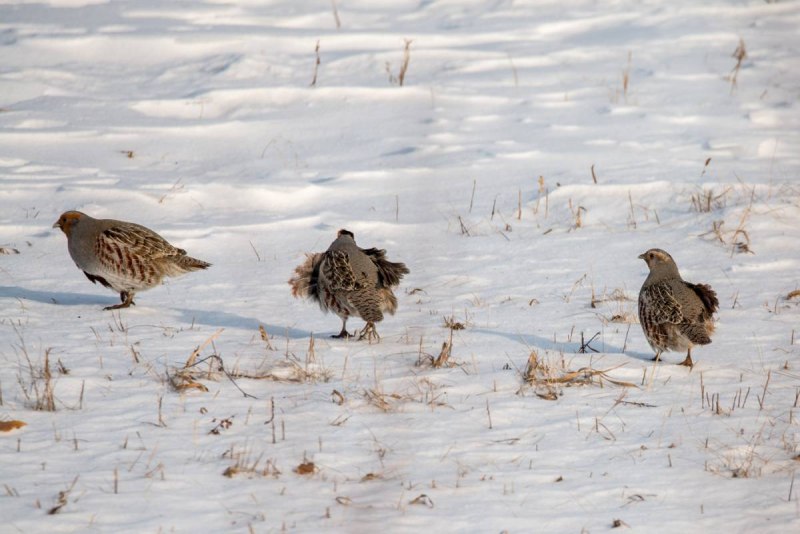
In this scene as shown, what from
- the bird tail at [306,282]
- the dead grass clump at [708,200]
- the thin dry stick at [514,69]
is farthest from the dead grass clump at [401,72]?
the bird tail at [306,282]

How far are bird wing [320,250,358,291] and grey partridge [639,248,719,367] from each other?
2067 mm

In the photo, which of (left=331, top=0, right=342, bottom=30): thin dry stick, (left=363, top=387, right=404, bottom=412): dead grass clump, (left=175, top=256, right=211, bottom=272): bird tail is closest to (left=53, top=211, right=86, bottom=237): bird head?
(left=175, top=256, right=211, bottom=272): bird tail

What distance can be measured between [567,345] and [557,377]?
995 mm

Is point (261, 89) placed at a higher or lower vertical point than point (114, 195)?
higher

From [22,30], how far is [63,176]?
222 inches

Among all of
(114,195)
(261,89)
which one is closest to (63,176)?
(114,195)

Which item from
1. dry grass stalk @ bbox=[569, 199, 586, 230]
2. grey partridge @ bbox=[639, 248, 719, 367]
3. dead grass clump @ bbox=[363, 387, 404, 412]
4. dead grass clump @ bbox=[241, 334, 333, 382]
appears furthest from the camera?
dry grass stalk @ bbox=[569, 199, 586, 230]

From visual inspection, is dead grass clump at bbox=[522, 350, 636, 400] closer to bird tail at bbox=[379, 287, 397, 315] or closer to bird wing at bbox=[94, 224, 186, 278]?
bird tail at bbox=[379, 287, 397, 315]

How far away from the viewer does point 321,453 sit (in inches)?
184

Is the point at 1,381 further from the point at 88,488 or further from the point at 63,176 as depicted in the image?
the point at 63,176

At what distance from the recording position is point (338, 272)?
6.99 metres

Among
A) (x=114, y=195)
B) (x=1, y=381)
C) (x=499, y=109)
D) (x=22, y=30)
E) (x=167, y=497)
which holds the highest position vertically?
(x=22, y=30)

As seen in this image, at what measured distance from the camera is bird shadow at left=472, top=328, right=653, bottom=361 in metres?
6.67

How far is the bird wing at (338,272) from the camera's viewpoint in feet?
22.7
